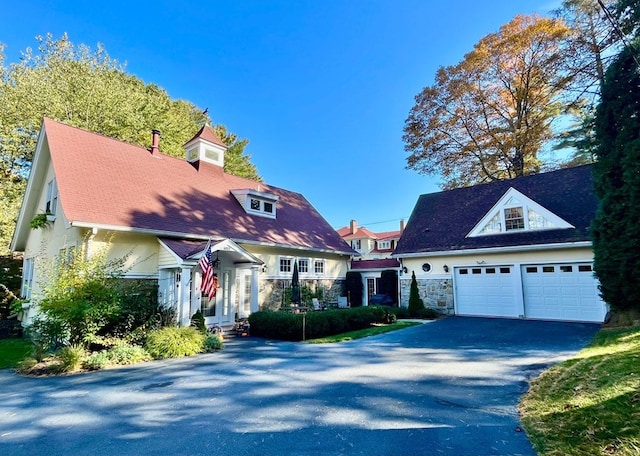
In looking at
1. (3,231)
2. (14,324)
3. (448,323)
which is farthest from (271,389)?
(3,231)

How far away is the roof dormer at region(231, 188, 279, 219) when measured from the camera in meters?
16.3

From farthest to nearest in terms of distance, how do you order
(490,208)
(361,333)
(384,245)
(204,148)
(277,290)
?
1. (384,245)
2. (204,148)
3. (490,208)
4. (277,290)
5. (361,333)

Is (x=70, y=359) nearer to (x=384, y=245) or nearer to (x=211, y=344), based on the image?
(x=211, y=344)

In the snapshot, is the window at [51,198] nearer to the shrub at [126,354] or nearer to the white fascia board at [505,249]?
the shrub at [126,354]

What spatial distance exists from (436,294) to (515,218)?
478 cm

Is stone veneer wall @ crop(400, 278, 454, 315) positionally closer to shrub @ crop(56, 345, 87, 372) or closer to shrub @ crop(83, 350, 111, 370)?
shrub @ crop(83, 350, 111, 370)

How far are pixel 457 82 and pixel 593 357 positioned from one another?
20528 mm

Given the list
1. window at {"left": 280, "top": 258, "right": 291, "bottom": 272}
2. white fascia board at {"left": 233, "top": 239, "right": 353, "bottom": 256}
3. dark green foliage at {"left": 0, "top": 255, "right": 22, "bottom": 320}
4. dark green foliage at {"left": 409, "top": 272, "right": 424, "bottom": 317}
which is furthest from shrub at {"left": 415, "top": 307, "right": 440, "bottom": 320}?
dark green foliage at {"left": 0, "top": 255, "right": 22, "bottom": 320}

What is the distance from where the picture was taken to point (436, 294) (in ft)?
51.1

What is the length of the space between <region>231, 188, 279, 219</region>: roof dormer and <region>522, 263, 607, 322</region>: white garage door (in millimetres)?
11718

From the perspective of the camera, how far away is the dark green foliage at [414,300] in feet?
50.2

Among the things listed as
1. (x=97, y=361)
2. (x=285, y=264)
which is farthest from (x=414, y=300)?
(x=97, y=361)

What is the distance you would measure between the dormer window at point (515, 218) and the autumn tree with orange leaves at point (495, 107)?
8.53 metres

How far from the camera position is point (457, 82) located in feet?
73.5
